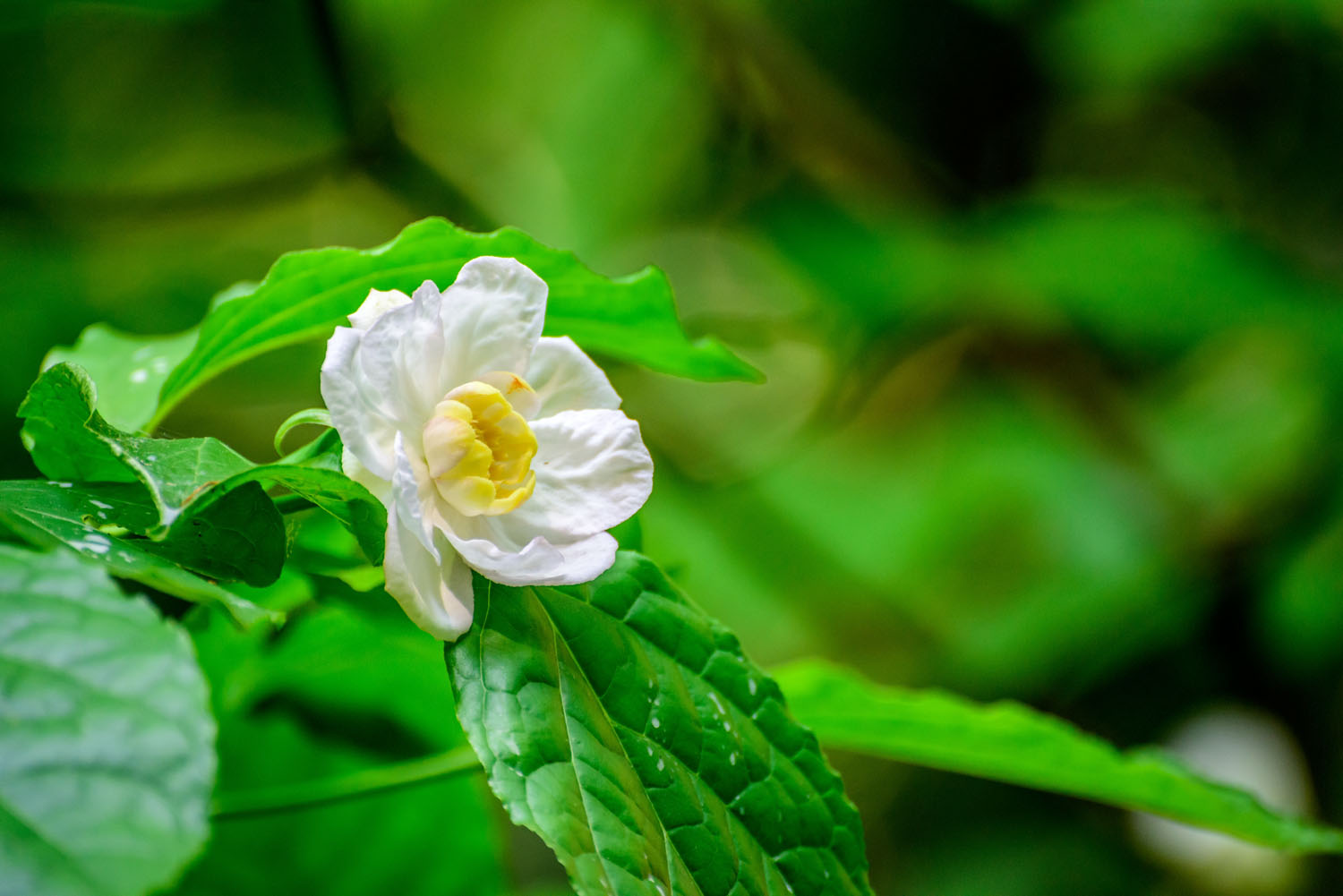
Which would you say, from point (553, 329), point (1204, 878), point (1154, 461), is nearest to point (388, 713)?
point (553, 329)

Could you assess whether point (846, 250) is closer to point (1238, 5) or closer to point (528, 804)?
point (1238, 5)

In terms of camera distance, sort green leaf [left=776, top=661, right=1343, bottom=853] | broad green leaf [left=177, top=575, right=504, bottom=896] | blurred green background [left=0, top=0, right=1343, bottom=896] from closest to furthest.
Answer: green leaf [left=776, top=661, right=1343, bottom=853], broad green leaf [left=177, top=575, right=504, bottom=896], blurred green background [left=0, top=0, right=1343, bottom=896]

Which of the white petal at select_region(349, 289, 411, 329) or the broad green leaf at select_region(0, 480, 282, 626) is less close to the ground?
the white petal at select_region(349, 289, 411, 329)

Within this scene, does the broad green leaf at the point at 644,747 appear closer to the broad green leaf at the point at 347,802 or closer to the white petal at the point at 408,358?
the white petal at the point at 408,358

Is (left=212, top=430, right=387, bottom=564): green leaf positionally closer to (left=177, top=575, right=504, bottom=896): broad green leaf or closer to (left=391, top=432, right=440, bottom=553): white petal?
(left=391, top=432, right=440, bottom=553): white petal

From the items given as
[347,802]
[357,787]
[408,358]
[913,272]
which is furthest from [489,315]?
[913,272]

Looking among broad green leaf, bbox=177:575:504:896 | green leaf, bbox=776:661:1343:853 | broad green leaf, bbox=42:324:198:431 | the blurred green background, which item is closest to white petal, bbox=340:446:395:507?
broad green leaf, bbox=42:324:198:431

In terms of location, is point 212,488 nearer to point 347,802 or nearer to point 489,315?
point 489,315
